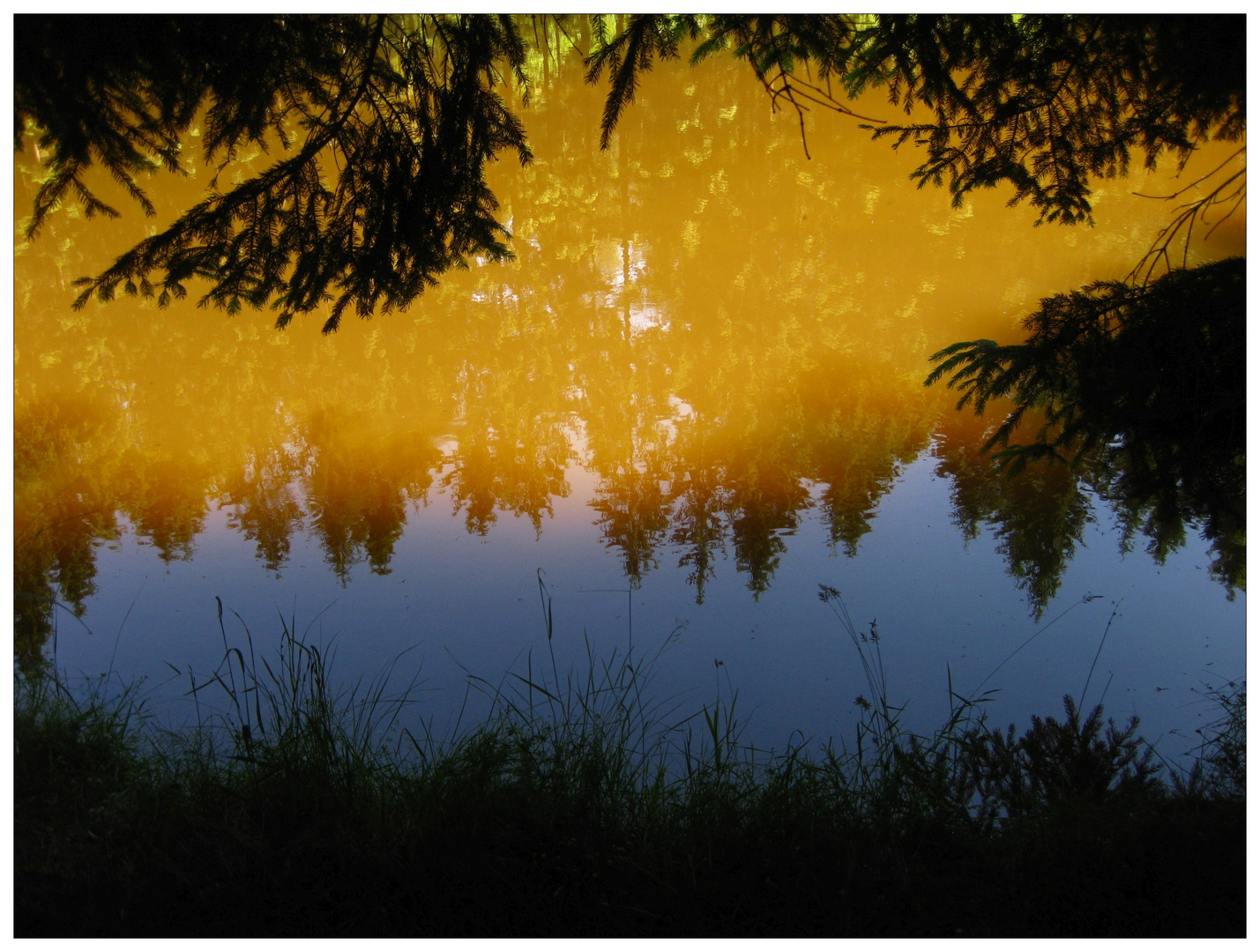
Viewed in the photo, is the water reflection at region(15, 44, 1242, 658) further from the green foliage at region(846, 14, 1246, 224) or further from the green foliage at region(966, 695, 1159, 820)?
the green foliage at region(846, 14, 1246, 224)

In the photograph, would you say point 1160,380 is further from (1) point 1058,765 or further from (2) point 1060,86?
(1) point 1058,765

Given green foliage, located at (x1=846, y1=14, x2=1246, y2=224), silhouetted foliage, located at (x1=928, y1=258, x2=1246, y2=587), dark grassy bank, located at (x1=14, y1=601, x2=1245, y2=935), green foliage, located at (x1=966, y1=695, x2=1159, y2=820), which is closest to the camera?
dark grassy bank, located at (x1=14, y1=601, x2=1245, y2=935)

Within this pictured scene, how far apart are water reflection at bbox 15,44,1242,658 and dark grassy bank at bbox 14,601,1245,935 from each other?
0.59 metres

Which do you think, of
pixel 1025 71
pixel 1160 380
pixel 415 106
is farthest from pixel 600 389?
pixel 1160 380

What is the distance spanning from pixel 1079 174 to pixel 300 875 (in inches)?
92.7

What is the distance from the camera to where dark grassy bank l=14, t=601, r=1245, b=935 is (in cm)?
110

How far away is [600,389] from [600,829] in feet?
6.93

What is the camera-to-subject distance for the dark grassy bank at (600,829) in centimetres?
110

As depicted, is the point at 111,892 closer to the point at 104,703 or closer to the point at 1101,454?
the point at 104,703

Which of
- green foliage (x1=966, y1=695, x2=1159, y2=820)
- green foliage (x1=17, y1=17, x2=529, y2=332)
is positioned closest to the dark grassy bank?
green foliage (x1=966, y1=695, x2=1159, y2=820)

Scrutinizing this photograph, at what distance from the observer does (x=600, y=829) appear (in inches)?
48.3

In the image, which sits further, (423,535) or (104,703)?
(423,535)

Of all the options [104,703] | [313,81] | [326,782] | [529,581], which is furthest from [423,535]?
[313,81]

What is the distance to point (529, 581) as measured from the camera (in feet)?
6.70
